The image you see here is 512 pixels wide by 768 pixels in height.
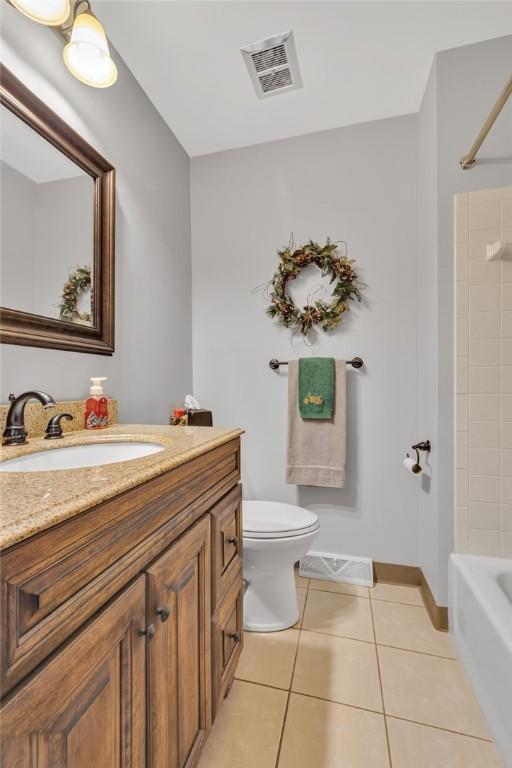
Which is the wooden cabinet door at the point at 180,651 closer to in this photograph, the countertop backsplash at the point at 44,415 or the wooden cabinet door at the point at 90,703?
the wooden cabinet door at the point at 90,703

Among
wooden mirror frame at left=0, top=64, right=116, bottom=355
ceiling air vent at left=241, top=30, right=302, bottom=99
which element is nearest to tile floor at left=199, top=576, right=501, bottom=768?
wooden mirror frame at left=0, top=64, right=116, bottom=355

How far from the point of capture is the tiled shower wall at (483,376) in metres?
1.43

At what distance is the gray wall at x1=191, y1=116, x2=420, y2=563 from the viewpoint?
73.7 inches

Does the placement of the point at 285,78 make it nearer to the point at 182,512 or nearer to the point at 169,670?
the point at 182,512

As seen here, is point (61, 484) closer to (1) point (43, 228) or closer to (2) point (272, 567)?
(1) point (43, 228)

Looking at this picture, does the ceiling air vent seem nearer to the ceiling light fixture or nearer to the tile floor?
the ceiling light fixture

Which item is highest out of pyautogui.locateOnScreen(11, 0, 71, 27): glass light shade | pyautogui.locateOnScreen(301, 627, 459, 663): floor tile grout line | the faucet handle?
pyautogui.locateOnScreen(11, 0, 71, 27): glass light shade

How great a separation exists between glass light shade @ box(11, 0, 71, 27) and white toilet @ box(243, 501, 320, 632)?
5.72 ft

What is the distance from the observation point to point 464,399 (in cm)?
147

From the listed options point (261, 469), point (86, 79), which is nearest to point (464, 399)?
point (261, 469)

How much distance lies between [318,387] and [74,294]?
122cm

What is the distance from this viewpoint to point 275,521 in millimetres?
1628

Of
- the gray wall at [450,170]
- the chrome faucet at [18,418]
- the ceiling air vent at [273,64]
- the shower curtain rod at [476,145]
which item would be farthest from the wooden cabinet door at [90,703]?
the ceiling air vent at [273,64]

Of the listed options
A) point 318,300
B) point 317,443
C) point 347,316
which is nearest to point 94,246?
point 318,300
